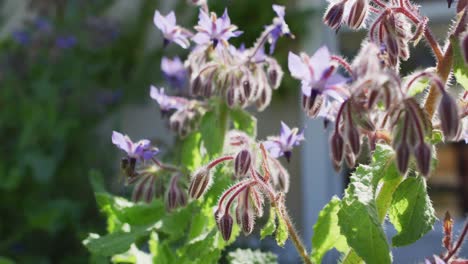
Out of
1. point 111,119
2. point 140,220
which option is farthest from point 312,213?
point 140,220

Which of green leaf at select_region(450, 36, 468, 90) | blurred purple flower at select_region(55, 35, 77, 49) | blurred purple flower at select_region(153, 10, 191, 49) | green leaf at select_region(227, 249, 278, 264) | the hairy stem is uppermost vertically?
blurred purple flower at select_region(55, 35, 77, 49)

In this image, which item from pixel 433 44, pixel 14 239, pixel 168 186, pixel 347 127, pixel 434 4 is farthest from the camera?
pixel 434 4

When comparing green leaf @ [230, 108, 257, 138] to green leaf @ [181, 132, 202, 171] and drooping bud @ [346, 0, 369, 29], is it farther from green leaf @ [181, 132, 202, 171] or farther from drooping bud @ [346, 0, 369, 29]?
drooping bud @ [346, 0, 369, 29]

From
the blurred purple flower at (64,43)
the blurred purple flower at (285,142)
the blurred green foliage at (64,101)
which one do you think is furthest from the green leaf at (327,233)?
the blurred purple flower at (64,43)

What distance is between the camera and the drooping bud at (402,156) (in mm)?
696

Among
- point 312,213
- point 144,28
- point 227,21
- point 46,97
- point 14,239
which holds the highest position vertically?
point 144,28

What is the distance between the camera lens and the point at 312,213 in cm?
364

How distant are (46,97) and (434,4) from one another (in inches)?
77.5

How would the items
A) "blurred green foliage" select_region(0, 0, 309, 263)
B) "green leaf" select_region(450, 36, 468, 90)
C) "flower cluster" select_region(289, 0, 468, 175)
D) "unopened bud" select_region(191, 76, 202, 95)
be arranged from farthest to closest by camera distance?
"blurred green foliage" select_region(0, 0, 309, 263), "unopened bud" select_region(191, 76, 202, 95), "green leaf" select_region(450, 36, 468, 90), "flower cluster" select_region(289, 0, 468, 175)

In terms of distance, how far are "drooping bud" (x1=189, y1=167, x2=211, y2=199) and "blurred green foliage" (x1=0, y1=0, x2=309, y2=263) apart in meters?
1.63

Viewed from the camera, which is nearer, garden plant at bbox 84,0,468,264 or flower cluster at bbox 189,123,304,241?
garden plant at bbox 84,0,468,264

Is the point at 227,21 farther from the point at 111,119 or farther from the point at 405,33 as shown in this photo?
the point at 111,119


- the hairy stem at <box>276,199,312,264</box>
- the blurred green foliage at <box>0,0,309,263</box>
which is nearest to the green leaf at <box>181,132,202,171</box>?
the hairy stem at <box>276,199,312,264</box>

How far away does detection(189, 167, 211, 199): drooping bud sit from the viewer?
36.7 inches
